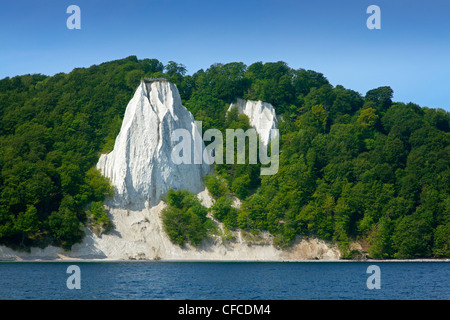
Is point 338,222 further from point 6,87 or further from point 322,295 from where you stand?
point 6,87

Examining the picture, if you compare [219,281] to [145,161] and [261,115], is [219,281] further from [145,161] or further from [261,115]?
[261,115]

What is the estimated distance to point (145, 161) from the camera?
233 feet

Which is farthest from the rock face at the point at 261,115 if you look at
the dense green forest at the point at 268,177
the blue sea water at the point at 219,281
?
the blue sea water at the point at 219,281

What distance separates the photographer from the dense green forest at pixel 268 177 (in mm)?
64250

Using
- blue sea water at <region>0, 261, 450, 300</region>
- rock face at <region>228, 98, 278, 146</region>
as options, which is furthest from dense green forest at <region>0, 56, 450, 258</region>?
blue sea water at <region>0, 261, 450, 300</region>

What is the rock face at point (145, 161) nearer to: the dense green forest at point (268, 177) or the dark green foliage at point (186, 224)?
the dense green forest at point (268, 177)

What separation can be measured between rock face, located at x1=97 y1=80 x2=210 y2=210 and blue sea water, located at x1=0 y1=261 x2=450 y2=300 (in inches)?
457

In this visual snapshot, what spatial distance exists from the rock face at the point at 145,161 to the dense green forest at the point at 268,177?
7.16 ft

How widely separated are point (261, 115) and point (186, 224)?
81.9ft

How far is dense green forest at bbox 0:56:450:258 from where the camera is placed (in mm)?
64250
